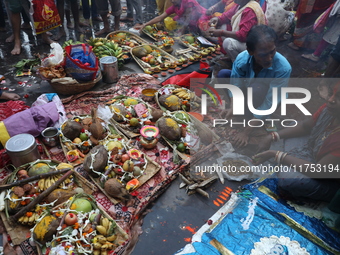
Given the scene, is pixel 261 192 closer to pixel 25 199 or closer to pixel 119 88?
pixel 25 199

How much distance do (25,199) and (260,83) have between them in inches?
132

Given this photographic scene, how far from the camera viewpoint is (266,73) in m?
3.46

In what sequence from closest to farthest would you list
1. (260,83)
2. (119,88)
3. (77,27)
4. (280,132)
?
1. (280,132)
2. (260,83)
3. (119,88)
4. (77,27)

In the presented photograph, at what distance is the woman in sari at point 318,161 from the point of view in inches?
93.7

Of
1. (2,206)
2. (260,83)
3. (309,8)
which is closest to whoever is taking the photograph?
(2,206)

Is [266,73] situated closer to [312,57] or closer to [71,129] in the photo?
[71,129]

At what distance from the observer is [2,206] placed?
94.7 inches

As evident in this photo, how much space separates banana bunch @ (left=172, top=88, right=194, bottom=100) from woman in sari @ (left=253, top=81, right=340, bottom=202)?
5.44ft

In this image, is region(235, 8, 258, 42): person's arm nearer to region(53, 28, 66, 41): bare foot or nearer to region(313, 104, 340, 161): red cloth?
region(313, 104, 340, 161): red cloth

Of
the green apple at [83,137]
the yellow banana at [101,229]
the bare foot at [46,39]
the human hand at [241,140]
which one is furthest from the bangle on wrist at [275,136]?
the bare foot at [46,39]

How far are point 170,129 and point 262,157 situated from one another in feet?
4.10

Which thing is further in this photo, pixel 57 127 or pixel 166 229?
pixel 57 127

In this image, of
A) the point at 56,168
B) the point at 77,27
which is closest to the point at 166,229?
the point at 56,168

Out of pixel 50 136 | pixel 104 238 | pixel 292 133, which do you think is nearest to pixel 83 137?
pixel 50 136
